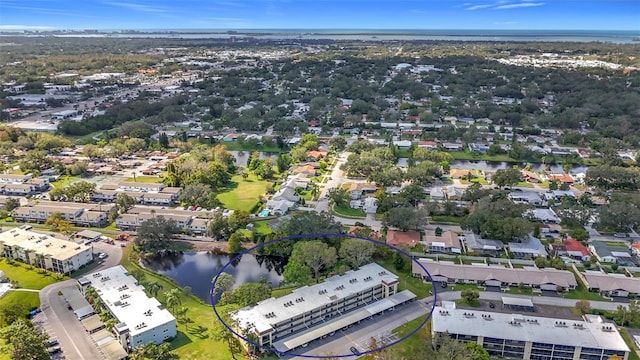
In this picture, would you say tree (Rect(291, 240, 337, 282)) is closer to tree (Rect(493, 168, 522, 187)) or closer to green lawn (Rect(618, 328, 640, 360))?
green lawn (Rect(618, 328, 640, 360))

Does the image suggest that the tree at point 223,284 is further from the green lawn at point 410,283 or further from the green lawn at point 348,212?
the green lawn at point 348,212

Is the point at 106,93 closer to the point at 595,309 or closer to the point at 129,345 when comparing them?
the point at 129,345

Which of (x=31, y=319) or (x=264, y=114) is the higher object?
(x=264, y=114)

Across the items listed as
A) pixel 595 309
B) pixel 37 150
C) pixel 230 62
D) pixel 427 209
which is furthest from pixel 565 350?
pixel 230 62

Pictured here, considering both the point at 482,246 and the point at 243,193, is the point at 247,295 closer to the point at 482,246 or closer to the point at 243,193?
the point at 482,246

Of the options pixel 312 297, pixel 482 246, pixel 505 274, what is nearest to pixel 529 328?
pixel 505 274

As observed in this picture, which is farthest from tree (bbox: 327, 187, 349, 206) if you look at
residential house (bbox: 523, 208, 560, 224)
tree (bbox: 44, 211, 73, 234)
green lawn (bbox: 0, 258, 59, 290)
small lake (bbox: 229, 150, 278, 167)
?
green lawn (bbox: 0, 258, 59, 290)
